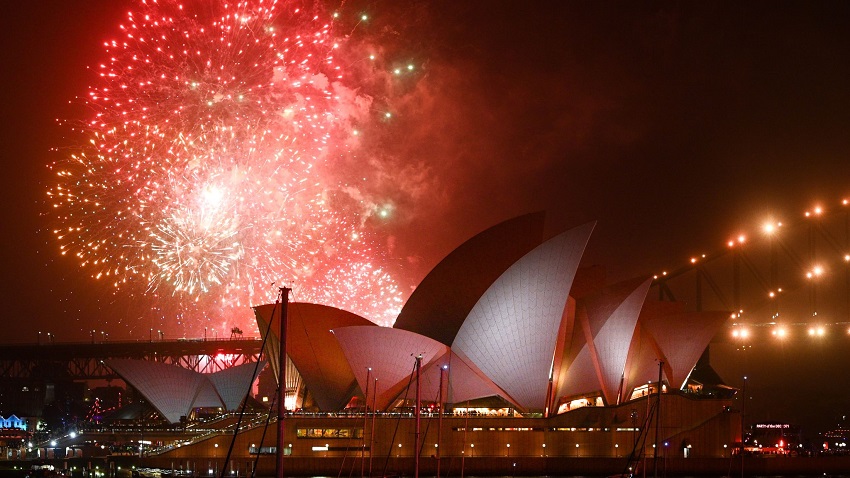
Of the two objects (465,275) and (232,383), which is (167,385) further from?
(465,275)

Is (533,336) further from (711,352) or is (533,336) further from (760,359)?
(760,359)

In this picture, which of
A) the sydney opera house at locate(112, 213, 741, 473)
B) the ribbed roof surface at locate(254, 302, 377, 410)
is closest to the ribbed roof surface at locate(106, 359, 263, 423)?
the ribbed roof surface at locate(254, 302, 377, 410)

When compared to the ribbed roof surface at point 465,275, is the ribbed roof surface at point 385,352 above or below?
below

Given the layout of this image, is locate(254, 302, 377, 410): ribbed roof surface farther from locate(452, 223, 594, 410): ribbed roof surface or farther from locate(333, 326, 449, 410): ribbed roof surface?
locate(452, 223, 594, 410): ribbed roof surface

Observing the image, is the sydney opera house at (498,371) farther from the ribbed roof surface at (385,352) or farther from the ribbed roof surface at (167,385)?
the ribbed roof surface at (167,385)

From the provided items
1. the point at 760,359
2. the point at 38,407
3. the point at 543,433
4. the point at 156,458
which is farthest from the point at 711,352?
the point at 38,407

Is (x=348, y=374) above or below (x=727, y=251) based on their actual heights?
below

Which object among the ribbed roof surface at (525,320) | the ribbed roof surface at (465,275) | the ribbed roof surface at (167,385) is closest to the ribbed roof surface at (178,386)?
the ribbed roof surface at (167,385)

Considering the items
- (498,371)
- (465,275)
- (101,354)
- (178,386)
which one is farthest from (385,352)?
(101,354)
